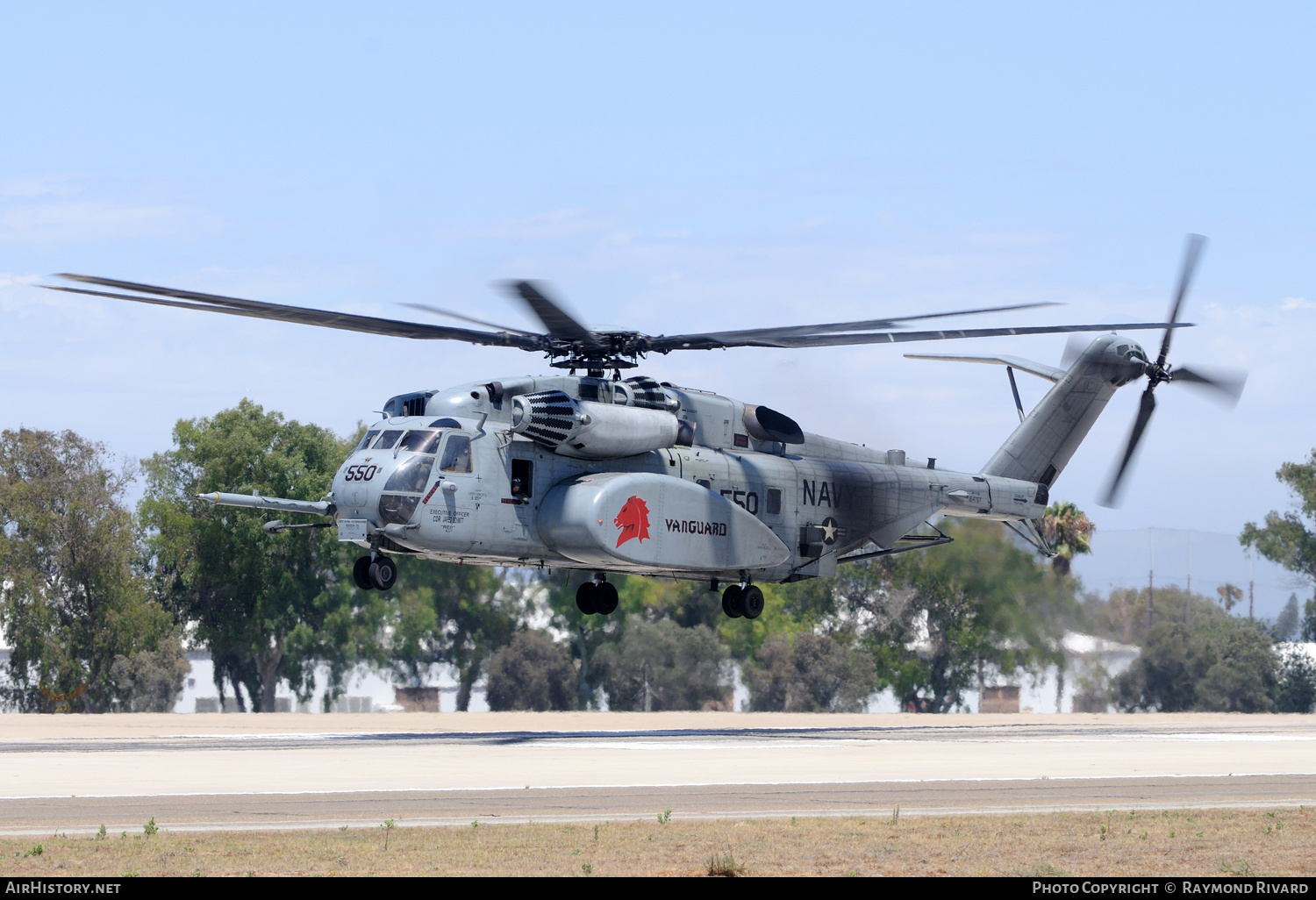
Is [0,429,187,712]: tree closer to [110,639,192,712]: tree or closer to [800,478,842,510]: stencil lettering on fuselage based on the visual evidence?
[110,639,192,712]: tree

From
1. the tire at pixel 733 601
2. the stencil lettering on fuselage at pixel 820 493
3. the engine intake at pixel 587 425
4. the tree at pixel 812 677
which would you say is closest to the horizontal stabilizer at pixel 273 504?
the engine intake at pixel 587 425

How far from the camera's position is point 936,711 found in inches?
2896

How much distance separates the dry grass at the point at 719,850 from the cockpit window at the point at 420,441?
1511 centimetres

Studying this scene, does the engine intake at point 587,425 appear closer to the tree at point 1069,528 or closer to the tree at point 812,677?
the tree at point 812,677

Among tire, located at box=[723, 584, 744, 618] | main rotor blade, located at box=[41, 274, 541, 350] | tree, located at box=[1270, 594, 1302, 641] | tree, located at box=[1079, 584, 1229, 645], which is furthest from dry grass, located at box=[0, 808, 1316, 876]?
tree, located at box=[1270, 594, 1302, 641]

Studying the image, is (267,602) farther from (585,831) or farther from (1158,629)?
(585,831)

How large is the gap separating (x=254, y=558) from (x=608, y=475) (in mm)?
45226

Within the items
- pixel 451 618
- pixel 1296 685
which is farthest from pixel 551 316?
pixel 1296 685

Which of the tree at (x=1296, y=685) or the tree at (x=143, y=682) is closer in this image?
the tree at (x=143, y=682)

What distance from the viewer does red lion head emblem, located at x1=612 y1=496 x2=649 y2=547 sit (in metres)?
30.7

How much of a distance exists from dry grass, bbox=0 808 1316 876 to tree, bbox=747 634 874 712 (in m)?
59.3

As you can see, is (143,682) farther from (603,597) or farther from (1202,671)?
(1202,671)

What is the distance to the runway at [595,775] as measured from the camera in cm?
1627
